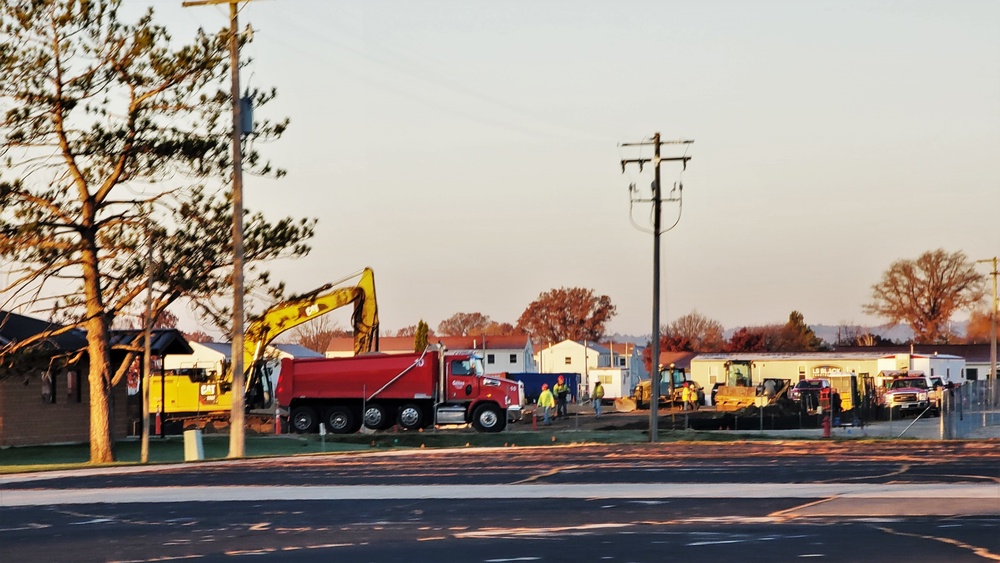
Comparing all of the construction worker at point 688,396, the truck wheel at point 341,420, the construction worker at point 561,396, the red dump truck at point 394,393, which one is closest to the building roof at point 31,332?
the red dump truck at point 394,393

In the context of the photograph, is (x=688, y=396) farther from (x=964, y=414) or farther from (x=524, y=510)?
(x=524, y=510)

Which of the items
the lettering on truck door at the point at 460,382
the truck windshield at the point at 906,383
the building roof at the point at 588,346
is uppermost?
the building roof at the point at 588,346

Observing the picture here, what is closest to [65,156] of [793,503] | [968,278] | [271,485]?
[271,485]

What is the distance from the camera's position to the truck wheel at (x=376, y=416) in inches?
1825

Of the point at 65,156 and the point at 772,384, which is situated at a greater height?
the point at 65,156

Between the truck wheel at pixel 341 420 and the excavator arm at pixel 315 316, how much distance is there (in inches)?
122

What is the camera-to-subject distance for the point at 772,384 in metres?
69.6

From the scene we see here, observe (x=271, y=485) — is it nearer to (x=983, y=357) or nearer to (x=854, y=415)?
(x=854, y=415)

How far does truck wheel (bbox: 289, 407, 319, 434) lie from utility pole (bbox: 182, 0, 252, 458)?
14.2 meters

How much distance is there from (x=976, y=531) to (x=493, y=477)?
10549 millimetres

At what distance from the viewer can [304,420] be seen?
1844 inches

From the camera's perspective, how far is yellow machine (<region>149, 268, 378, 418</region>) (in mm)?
47281

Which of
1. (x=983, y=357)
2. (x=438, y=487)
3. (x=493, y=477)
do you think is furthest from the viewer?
(x=983, y=357)

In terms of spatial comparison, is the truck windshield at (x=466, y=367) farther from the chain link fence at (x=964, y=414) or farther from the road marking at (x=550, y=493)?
the road marking at (x=550, y=493)
